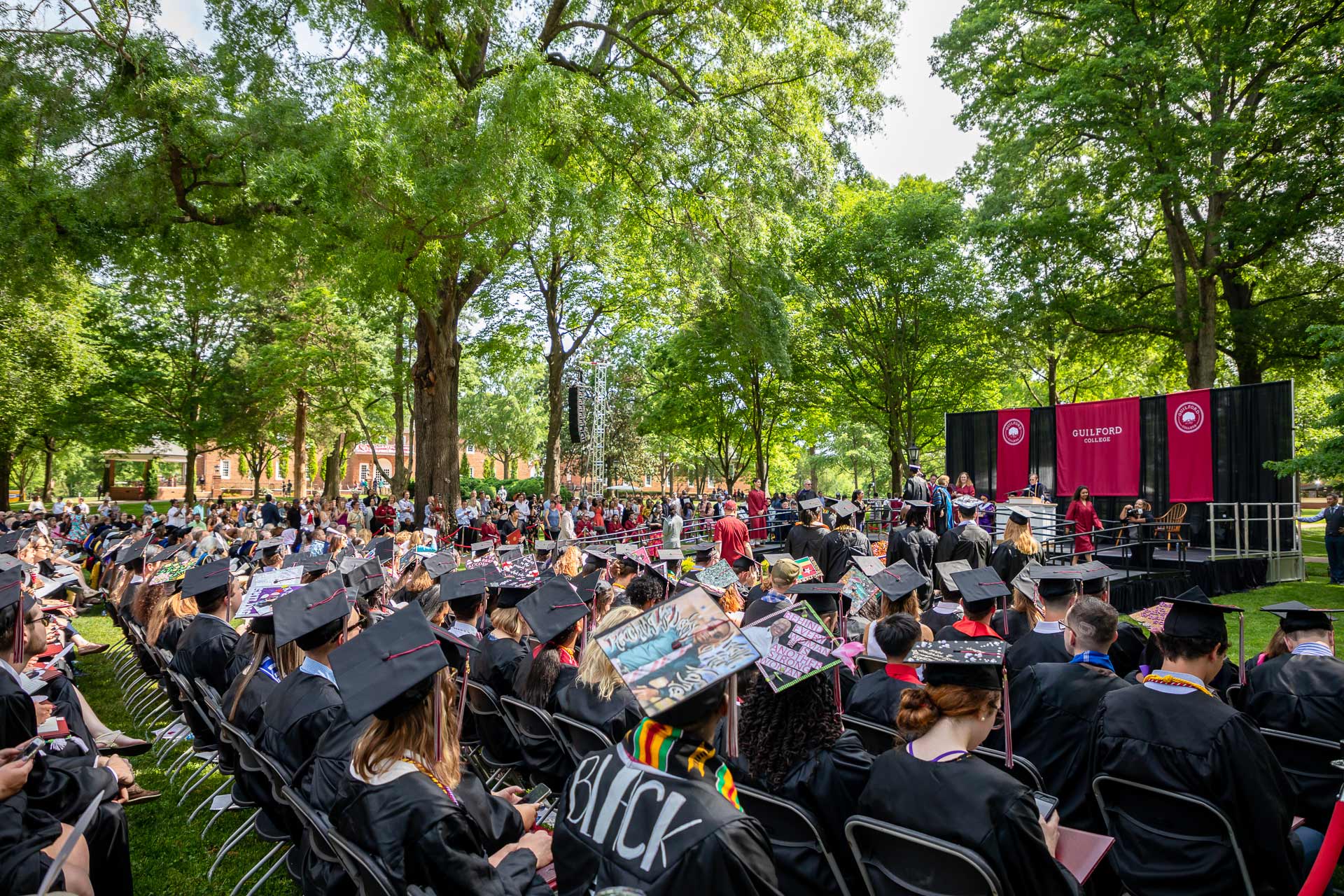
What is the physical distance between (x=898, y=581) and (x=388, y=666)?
343cm

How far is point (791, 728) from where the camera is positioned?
2.79 metres

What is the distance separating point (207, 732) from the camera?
481 centimetres

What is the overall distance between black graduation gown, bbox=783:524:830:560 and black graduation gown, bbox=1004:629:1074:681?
19.4ft

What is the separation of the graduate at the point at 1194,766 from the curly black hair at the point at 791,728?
45.2 inches

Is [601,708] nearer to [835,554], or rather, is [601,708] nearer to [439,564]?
[439,564]

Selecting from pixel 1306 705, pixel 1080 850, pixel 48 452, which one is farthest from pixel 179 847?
pixel 48 452

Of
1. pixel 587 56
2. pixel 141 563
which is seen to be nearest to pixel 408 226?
pixel 141 563

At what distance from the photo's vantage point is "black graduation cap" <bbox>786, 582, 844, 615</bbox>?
540 cm

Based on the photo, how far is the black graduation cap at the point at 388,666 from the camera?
7.72 feet

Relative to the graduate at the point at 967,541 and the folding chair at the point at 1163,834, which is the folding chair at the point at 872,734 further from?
the graduate at the point at 967,541

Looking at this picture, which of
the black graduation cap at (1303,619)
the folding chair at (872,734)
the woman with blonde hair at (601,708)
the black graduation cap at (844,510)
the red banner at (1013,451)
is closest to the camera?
the folding chair at (872,734)

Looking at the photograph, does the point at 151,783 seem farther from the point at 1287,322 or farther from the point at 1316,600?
the point at 1287,322

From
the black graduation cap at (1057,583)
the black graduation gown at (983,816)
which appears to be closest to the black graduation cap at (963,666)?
the black graduation gown at (983,816)

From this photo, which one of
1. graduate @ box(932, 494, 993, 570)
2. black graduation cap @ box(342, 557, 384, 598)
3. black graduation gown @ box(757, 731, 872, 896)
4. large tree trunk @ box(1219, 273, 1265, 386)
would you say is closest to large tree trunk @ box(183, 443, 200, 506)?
black graduation cap @ box(342, 557, 384, 598)
